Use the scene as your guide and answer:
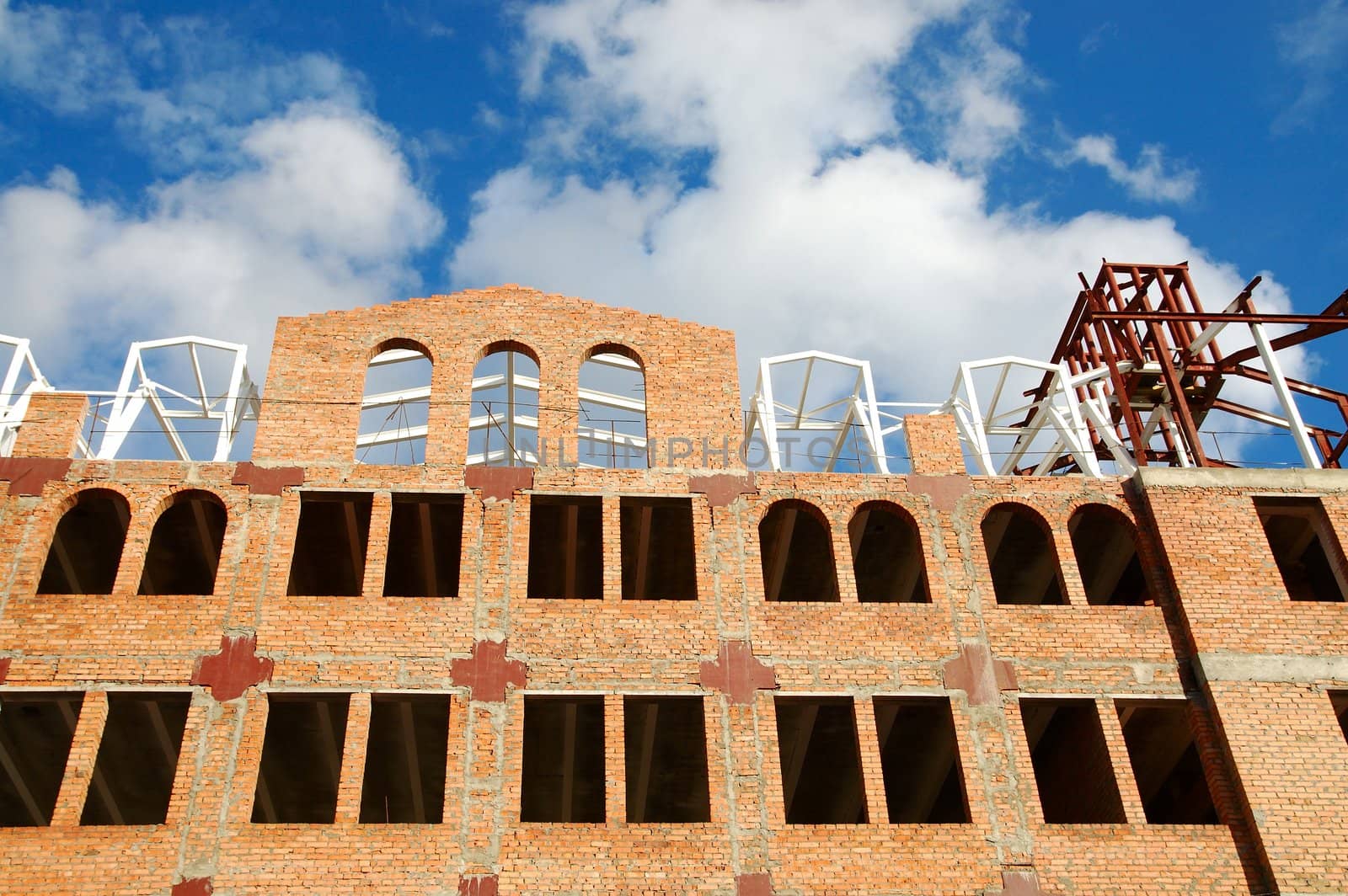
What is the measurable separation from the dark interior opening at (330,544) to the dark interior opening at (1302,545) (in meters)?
15.0

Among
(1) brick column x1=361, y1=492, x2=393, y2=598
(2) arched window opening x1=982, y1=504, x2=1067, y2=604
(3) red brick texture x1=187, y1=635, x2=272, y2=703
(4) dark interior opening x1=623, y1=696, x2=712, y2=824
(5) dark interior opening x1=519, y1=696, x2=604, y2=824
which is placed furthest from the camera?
(5) dark interior opening x1=519, y1=696, x2=604, y2=824

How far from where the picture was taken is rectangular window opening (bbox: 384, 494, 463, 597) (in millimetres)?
20359

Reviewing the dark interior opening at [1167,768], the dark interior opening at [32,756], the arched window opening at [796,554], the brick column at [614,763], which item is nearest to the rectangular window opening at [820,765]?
the arched window opening at [796,554]

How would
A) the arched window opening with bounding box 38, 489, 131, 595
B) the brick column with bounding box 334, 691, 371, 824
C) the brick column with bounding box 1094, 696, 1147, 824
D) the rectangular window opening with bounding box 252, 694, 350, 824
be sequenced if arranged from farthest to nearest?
the rectangular window opening with bounding box 252, 694, 350, 824 → the arched window opening with bounding box 38, 489, 131, 595 → the brick column with bounding box 1094, 696, 1147, 824 → the brick column with bounding box 334, 691, 371, 824

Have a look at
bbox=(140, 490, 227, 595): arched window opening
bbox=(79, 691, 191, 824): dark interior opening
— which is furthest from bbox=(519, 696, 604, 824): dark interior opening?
bbox=(140, 490, 227, 595): arched window opening

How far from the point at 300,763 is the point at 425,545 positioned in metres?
4.72

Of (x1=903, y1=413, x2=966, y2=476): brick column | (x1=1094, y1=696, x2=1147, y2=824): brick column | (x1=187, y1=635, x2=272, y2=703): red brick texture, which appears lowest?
(x1=1094, y1=696, x2=1147, y2=824): brick column

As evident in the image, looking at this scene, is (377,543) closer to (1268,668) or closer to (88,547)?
(88,547)

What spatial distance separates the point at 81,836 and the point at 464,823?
497cm

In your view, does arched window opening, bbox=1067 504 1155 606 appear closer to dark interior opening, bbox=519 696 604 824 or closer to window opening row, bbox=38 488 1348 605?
window opening row, bbox=38 488 1348 605

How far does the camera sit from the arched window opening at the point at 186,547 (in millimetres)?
20156

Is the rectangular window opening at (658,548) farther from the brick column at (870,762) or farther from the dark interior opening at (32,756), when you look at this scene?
the dark interior opening at (32,756)

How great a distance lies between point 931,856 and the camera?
54.8ft

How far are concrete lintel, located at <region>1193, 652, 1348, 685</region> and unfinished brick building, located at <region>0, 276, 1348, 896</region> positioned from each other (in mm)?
47
